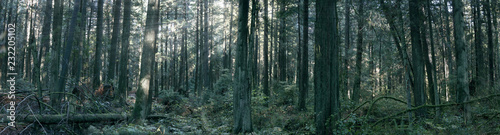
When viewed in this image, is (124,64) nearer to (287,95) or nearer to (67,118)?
(287,95)

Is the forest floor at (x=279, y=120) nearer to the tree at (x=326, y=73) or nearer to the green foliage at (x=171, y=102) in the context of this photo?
the green foliage at (x=171, y=102)

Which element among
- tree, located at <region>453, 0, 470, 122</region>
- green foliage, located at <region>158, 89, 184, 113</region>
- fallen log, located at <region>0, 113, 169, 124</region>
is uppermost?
tree, located at <region>453, 0, 470, 122</region>

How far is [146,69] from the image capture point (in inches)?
412

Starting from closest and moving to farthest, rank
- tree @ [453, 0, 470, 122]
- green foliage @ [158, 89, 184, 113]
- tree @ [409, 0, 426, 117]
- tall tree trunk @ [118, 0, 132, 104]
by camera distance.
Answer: tree @ [453, 0, 470, 122] < tree @ [409, 0, 426, 117] < tall tree trunk @ [118, 0, 132, 104] < green foliage @ [158, 89, 184, 113]

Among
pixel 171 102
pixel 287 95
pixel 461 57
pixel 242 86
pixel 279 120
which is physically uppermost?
pixel 461 57

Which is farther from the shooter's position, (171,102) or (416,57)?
(171,102)

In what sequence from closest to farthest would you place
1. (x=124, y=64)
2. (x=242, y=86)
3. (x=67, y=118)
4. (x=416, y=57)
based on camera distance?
(x=67, y=118) < (x=242, y=86) < (x=416, y=57) < (x=124, y=64)

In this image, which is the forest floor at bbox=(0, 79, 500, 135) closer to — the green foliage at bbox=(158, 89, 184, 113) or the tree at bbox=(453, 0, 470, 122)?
the green foliage at bbox=(158, 89, 184, 113)

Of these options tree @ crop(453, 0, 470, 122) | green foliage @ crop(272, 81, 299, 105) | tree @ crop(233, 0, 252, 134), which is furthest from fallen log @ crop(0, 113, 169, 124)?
tree @ crop(453, 0, 470, 122)

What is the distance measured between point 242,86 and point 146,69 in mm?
3986

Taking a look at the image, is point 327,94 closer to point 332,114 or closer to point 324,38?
point 332,114

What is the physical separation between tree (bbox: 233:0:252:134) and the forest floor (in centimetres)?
58

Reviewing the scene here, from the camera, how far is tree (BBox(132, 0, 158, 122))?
1013 centimetres

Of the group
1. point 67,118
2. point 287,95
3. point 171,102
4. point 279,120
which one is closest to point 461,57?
point 279,120
